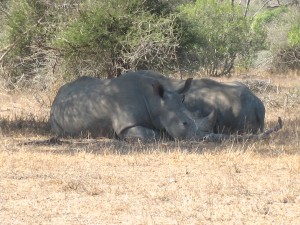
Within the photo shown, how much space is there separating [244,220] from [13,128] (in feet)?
24.5

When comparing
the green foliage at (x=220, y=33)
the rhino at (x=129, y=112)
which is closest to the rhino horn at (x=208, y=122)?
the rhino at (x=129, y=112)

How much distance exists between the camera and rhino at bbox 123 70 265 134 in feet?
41.9

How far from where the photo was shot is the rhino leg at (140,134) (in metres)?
12.0

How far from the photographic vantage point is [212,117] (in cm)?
1209

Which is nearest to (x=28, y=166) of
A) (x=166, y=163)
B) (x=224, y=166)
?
(x=166, y=163)

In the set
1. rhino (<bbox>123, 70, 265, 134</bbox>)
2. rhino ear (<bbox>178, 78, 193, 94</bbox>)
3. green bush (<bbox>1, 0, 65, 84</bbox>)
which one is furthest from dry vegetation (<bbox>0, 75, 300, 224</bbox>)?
green bush (<bbox>1, 0, 65, 84</bbox>)

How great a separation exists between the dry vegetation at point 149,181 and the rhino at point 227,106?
67cm

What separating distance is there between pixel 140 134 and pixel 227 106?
1763 millimetres

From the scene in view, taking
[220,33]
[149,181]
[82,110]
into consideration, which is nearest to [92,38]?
[82,110]

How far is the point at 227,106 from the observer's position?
42.0ft

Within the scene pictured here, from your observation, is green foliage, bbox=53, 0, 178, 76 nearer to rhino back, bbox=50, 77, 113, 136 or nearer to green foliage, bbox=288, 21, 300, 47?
rhino back, bbox=50, 77, 113, 136

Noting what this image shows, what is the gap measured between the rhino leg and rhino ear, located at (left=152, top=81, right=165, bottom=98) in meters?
0.66

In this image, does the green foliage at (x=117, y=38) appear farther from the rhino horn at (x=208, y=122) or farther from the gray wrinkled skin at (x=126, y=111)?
the rhino horn at (x=208, y=122)

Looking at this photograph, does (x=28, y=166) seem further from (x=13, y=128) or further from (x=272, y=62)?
(x=272, y=62)
